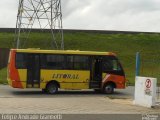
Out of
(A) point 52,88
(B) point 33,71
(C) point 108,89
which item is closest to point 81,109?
(B) point 33,71

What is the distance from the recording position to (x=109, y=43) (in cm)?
6369

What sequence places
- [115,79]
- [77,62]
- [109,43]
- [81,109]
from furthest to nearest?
1. [109,43]
2. [115,79]
3. [77,62]
4. [81,109]

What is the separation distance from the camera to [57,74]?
2714 centimetres

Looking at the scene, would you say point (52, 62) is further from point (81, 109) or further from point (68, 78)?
point (81, 109)

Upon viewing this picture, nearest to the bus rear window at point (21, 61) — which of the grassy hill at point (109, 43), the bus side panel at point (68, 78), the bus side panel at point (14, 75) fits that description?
the bus side panel at point (14, 75)

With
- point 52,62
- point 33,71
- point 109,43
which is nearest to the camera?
point 33,71

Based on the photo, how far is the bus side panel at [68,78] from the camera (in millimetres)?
26859

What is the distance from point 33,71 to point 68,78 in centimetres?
204

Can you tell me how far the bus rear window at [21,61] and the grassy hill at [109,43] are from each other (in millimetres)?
27216

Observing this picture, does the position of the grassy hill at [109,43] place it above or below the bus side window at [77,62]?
above

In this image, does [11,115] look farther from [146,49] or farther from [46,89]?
[146,49]

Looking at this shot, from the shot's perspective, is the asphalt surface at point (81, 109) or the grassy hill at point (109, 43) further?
the grassy hill at point (109, 43)

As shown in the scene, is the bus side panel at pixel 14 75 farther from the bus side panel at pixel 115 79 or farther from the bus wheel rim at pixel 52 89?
the bus side panel at pixel 115 79

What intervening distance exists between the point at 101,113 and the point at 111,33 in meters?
54.2
